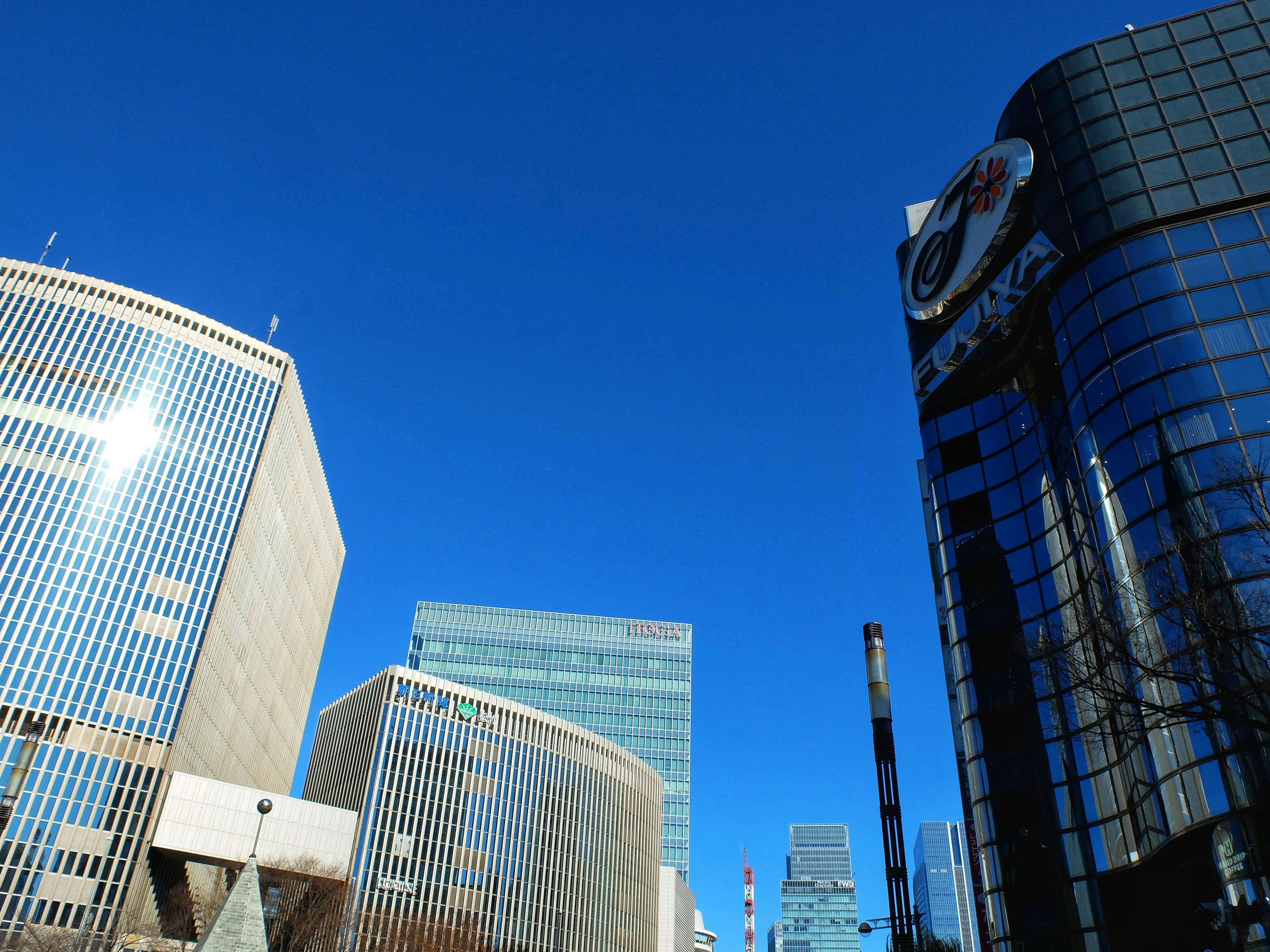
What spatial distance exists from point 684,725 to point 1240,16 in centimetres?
13933

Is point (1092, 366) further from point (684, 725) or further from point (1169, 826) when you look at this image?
point (684, 725)

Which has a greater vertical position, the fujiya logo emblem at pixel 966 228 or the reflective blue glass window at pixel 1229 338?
the fujiya logo emblem at pixel 966 228

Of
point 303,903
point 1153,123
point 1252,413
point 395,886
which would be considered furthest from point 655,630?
point 1252,413

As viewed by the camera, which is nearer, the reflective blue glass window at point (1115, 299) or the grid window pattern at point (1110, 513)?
the grid window pattern at point (1110, 513)

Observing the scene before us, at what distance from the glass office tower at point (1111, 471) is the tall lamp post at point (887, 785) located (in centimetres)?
1997

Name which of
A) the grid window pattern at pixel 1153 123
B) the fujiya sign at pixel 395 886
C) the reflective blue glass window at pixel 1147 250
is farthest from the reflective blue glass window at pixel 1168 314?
the fujiya sign at pixel 395 886

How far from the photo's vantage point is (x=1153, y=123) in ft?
136

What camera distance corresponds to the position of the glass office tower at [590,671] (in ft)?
518

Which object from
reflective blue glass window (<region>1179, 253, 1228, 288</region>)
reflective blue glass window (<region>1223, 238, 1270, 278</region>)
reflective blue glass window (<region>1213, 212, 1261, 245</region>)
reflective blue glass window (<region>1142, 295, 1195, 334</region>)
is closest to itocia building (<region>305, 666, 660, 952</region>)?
reflective blue glass window (<region>1142, 295, 1195, 334</region>)

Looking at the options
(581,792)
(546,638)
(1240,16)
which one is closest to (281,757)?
(581,792)

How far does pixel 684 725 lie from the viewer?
534 feet

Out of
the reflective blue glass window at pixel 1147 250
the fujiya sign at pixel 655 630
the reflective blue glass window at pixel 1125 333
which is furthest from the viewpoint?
the fujiya sign at pixel 655 630

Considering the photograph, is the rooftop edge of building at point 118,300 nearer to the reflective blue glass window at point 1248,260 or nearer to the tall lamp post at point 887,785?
the tall lamp post at point 887,785

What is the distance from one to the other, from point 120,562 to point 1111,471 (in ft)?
278
